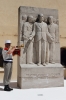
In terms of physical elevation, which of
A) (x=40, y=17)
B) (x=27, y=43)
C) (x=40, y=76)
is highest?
(x=40, y=17)

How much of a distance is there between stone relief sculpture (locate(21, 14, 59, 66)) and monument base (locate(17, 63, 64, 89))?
24 cm

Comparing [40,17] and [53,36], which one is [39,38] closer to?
[53,36]

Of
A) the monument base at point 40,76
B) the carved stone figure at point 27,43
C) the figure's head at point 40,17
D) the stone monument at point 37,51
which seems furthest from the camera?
the figure's head at point 40,17

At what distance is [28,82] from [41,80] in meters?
0.50

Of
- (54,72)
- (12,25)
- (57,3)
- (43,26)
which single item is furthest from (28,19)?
(57,3)

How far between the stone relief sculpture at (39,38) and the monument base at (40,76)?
0.78 ft

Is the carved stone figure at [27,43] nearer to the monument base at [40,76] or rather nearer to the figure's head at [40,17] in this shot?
the monument base at [40,76]

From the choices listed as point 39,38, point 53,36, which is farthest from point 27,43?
point 53,36

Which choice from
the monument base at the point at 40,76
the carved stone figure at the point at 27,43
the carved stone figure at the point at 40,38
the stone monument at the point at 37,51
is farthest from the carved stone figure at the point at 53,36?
the carved stone figure at the point at 27,43

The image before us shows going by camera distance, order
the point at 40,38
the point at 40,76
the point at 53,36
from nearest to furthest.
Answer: the point at 40,76 < the point at 40,38 < the point at 53,36

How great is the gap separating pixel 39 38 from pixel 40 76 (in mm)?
1404

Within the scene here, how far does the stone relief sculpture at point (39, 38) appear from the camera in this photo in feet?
22.1

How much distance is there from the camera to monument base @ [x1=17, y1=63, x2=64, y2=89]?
21.2ft

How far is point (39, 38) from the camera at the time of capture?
675 cm
